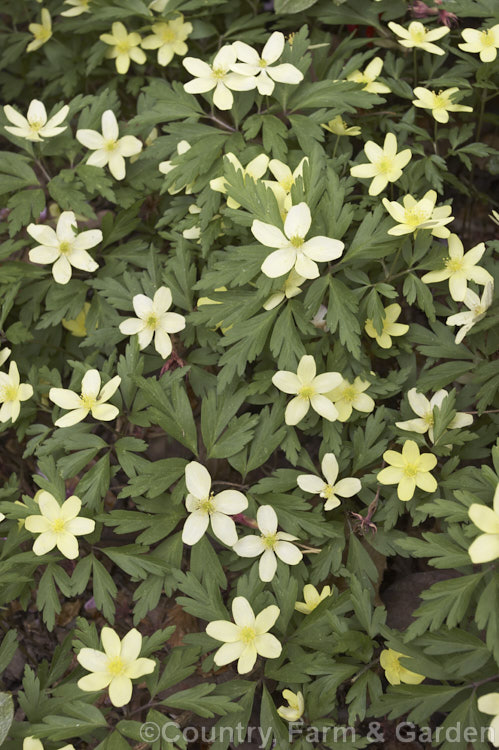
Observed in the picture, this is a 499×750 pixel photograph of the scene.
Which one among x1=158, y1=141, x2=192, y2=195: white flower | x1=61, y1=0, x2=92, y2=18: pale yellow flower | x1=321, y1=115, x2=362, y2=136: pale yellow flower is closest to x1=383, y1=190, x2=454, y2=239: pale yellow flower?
x1=321, y1=115, x2=362, y2=136: pale yellow flower

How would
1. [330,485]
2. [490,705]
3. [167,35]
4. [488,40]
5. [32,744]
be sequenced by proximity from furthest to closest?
[167,35]
[488,40]
[330,485]
[32,744]
[490,705]

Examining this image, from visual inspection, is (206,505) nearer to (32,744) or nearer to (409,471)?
(409,471)

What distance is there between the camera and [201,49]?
122 inches

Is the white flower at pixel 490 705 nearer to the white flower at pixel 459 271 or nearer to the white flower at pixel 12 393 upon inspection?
the white flower at pixel 459 271

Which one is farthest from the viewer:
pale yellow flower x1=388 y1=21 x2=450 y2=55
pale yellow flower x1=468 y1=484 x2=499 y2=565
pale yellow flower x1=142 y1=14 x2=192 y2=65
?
pale yellow flower x1=142 y1=14 x2=192 y2=65

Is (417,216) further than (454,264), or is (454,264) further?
(454,264)

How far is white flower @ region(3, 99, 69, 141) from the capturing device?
2.70 meters

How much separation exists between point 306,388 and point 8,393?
45.5 inches

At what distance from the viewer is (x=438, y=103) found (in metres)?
2.53

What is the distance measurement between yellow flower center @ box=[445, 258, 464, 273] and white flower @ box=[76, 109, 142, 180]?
137 centimetres

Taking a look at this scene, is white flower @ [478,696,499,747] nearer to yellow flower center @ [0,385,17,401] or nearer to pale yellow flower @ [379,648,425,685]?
pale yellow flower @ [379,648,425,685]

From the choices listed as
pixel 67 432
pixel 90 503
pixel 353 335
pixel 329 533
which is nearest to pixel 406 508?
pixel 329 533

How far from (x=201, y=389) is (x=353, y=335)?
25.2 inches

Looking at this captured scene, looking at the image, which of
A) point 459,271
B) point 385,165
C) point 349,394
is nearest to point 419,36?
point 385,165
